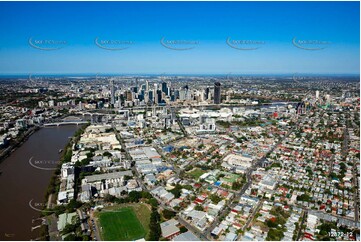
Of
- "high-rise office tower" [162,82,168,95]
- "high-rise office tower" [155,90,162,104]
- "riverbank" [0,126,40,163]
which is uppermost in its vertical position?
"high-rise office tower" [162,82,168,95]

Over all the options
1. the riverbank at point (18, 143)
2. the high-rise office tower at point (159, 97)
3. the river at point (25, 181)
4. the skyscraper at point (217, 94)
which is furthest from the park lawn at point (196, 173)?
the skyscraper at point (217, 94)

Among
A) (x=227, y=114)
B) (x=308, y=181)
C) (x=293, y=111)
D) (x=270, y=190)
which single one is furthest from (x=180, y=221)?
(x=293, y=111)

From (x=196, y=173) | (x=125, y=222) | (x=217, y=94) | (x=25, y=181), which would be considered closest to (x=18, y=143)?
(x=25, y=181)

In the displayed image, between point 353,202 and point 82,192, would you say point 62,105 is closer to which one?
point 82,192

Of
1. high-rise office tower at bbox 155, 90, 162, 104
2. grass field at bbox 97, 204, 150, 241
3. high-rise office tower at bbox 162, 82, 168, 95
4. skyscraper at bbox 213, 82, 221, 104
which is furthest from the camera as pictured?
high-rise office tower at bbox 162, 82, 168, 95

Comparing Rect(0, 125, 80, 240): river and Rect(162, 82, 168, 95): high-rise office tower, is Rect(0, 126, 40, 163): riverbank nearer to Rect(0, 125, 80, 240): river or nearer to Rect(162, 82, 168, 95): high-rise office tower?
Rect(0, 125, 80, 240): river

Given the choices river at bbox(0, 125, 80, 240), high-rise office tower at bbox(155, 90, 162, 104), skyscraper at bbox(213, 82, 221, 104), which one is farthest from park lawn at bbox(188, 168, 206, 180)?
skyscraper at bbox(213, 82, 221, 104)
